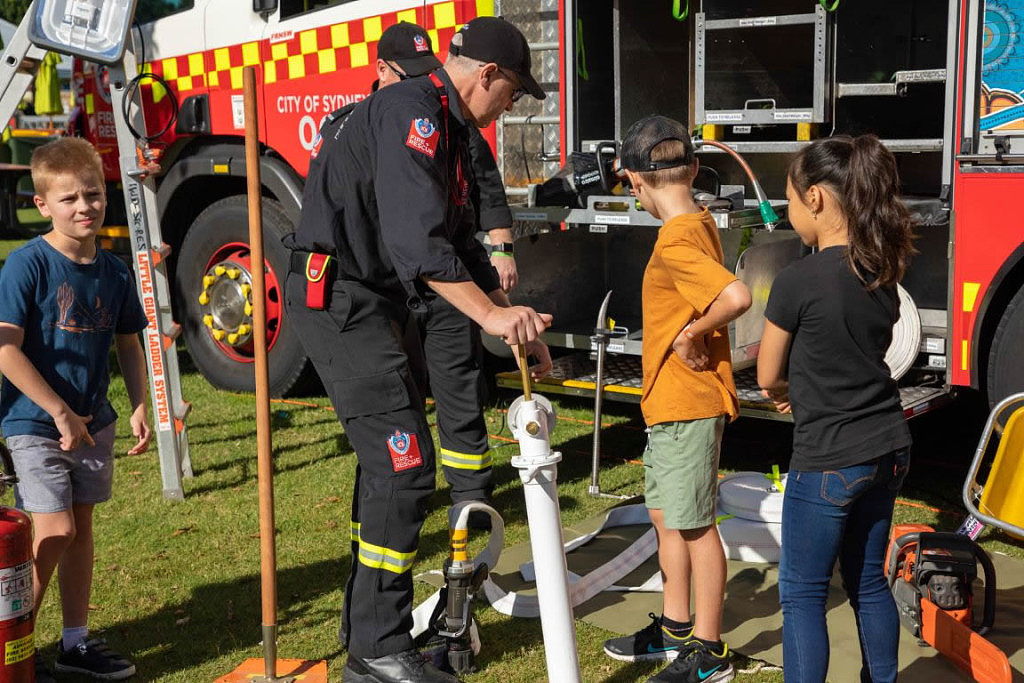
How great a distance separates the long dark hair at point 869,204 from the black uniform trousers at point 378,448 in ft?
3.84

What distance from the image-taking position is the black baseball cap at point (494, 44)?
9.29ft

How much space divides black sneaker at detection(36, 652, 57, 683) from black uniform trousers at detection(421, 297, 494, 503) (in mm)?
1499

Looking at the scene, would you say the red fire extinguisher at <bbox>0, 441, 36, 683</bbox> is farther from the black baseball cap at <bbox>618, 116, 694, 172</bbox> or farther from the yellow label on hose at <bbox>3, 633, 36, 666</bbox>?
the black baseball cap at <bbox>618, 116, 694, 172</bbox>

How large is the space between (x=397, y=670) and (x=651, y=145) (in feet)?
4.95

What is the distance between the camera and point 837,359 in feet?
8.18

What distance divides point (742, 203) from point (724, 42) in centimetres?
109

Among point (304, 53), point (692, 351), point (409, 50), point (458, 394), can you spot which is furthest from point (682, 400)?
point (304, 53)

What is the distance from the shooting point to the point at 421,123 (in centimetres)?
274

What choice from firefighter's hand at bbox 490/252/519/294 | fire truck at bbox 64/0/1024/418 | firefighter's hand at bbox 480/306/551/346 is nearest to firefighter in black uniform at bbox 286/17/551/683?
firefighter's hand at bbox 480/306/551/346

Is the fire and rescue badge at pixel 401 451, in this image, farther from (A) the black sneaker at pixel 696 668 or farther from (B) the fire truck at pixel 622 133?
(B) the fire truck at pixel 622 133

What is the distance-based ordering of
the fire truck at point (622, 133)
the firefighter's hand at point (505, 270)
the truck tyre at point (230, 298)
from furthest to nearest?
the truck tyre at point (230, 298)
the firefighter's hand at point (505, 270)
the fire truck at point (622, 133)

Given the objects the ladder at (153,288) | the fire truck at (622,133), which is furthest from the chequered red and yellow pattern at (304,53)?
the ladder at (153,288)

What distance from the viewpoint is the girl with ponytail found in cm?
247

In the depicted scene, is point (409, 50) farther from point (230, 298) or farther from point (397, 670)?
point (397, 670)
